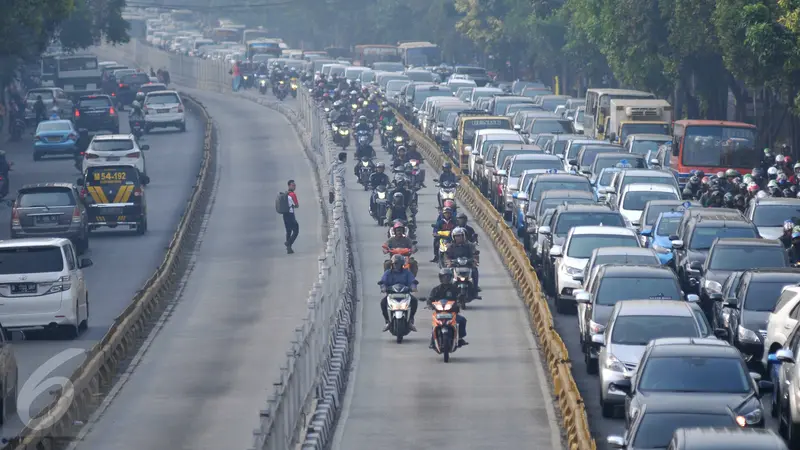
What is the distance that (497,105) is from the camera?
65.3 meters

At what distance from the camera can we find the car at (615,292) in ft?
80.8

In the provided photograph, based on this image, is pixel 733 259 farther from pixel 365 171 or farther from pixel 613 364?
pixel 365 171

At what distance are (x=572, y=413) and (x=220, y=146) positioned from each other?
165ft

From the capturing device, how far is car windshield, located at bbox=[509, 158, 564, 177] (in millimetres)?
43375

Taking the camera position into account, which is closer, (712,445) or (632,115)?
(712,445)

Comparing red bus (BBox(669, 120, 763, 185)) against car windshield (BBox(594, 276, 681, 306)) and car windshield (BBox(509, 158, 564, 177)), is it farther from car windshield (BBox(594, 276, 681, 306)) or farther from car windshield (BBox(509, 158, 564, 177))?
car windshield (BBox(594, 276, 681, 306))

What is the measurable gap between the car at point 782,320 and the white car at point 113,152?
2954cm

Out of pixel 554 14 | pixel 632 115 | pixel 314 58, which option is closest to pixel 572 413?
pixel 632 115

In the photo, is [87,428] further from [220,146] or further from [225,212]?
[220,146]

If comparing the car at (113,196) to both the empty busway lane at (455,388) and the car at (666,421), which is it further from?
the car at (666,421)

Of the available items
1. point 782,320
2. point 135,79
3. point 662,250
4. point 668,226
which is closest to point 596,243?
point 662,250

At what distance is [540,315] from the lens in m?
28.3

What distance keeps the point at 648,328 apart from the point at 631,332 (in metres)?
0.22

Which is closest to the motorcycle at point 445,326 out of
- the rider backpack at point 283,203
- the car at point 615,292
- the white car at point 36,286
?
the car at point 615,292
